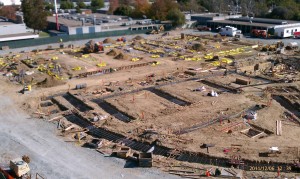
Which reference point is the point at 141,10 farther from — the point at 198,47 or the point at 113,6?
the point at 198,47

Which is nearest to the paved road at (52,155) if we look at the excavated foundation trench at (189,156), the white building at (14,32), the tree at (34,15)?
the excavated foundation trench at (189,156)

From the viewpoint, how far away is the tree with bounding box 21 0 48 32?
49.2m

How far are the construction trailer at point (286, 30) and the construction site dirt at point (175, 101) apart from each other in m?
7.65

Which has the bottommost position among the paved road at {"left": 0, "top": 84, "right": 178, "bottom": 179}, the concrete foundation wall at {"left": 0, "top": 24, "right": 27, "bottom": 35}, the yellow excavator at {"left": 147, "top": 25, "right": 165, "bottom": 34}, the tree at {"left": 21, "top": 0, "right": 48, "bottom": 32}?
the paved road at {"left": 0, "top": 84, "right": 178, "bottom": 179}

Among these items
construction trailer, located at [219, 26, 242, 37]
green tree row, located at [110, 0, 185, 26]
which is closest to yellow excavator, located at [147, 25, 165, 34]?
green tree row, located at [110, 0, 185, 26]

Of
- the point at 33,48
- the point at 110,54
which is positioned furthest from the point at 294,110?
the point at 33,48

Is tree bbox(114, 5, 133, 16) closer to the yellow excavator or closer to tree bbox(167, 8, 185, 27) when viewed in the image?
the yellow excavator

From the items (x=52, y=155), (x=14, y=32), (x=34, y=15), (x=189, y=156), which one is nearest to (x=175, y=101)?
(x=189, y=156)

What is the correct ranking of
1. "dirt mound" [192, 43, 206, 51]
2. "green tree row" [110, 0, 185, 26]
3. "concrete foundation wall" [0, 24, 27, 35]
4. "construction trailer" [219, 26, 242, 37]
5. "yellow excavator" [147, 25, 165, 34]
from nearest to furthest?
"dirt mound" [192, 43, 206, 51] < "construction trailer" [219, 26, 242, 37] < "concrete foundation wall" [0, 24, 27, 35] < "yellow excavator" [147, 25, 165, 34] < "green tree row" [110, 0, 185, 26]

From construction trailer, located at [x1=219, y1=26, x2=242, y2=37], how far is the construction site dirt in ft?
23.9

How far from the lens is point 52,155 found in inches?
605

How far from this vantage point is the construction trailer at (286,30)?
41.7 meters

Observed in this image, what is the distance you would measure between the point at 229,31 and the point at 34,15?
88.3 feet

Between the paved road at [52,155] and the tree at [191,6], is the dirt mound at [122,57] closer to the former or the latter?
the paved road at [52,155]
